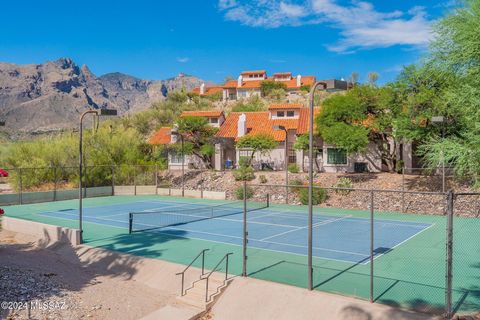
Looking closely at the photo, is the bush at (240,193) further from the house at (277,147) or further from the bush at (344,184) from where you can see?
the house at (277,147)

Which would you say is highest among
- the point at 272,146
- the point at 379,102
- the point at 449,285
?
the point at 379,102

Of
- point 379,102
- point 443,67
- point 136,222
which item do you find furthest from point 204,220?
point 379,102

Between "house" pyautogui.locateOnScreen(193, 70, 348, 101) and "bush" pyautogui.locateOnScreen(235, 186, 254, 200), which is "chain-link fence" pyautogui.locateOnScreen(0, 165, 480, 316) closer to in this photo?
"bush" pyautogui.locateOnScreen(235, 186, 254, 200)

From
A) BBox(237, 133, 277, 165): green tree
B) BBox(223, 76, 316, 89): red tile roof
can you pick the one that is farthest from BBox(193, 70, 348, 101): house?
BBox(237, 133, 277, 165): green tree

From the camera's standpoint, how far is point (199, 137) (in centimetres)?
4803

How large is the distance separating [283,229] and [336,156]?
2105cm

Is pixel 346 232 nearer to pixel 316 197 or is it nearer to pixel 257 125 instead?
pixel 316 197

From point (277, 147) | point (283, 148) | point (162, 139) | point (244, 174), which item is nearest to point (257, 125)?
point (277, 147)

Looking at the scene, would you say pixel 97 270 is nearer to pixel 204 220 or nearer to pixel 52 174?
pixel 204 220

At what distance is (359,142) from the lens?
1398 inches

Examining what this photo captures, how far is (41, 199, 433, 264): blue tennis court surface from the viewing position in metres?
18.6

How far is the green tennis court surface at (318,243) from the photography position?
42.0ft

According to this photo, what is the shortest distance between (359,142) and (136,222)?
64.2 ft

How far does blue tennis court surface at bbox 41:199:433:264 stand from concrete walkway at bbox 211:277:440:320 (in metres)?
5.07
